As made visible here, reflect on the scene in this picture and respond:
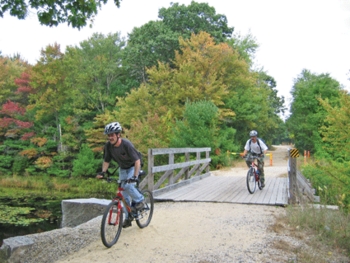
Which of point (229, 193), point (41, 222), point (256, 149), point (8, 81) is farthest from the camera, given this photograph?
point (8, 81)

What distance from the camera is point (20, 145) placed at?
35875mm

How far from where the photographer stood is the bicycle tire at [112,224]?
5078mm

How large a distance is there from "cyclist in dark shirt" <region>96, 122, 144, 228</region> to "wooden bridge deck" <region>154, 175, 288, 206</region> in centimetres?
316

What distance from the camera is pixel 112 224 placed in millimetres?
5184

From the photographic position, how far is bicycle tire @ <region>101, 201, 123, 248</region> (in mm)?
5078

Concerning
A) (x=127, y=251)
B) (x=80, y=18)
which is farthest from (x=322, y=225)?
(x=80, y=18)

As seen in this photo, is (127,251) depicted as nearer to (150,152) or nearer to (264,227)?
(264,227)

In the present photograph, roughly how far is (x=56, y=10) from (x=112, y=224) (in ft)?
13.0

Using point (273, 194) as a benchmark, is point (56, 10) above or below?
above

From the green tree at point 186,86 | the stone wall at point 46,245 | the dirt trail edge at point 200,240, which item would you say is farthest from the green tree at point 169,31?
the stone wall at point 46,245

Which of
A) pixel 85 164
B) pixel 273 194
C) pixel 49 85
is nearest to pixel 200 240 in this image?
pixel 273 194

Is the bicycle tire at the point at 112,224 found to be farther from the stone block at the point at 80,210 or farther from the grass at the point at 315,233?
the stone block at the point at 80,210

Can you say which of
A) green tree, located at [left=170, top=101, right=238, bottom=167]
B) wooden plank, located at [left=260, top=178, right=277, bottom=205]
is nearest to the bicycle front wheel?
wooden plank, located at [left=260, top=178, right=277, bottom=205]

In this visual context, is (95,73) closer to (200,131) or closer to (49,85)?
(49,85)
